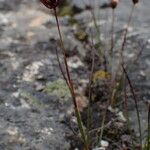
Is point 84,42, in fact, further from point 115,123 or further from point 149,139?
point 149,139

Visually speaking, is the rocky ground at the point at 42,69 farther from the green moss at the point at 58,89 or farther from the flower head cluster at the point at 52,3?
the flower head cluster at the point at 52,3

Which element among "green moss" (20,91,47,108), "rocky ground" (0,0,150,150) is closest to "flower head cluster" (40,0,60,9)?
"rocky ground" (0,0,150,150)

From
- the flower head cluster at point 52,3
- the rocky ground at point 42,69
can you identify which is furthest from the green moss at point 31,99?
the flower head cluster at point 52,3

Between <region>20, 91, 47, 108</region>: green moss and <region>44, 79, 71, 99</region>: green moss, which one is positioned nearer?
<region>20, 91, 47, 108</region>: green moss

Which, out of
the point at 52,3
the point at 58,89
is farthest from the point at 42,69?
the point at 52,3

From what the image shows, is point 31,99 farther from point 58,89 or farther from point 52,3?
point 52,3

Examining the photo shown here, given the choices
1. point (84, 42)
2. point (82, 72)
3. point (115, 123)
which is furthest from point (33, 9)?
point (115, 123)

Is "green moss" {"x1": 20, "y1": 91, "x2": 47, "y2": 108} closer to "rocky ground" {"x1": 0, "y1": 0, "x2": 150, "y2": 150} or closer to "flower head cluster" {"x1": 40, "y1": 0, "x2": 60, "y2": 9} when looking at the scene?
"rocky ground" {"x1": 0, "y1": 0, "x2": 150, "y2": 150}

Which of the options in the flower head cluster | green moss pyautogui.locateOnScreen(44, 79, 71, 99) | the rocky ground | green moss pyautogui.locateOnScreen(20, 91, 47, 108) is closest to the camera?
the flower head cluster
